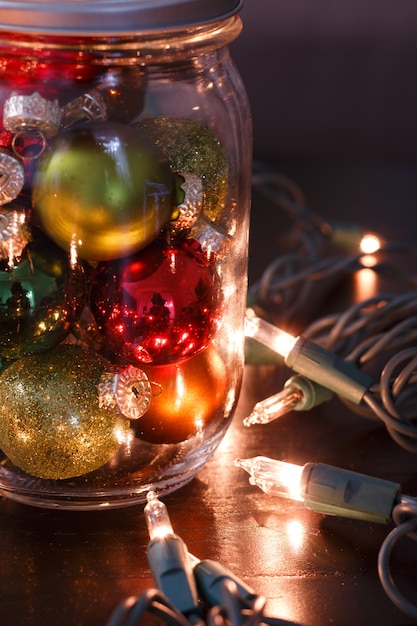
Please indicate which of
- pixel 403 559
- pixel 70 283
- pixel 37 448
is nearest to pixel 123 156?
pixel 70 283

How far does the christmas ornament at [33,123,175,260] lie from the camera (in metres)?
0.52

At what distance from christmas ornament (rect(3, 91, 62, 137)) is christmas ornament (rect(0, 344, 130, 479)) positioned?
0.45 ft

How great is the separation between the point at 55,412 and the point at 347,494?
0.19m

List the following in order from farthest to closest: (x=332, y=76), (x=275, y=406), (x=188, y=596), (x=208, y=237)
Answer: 1. (x=332, y=76)
2. (x=275, y=406)
3. (x=208, y=237)
4. (x=188, y=596)

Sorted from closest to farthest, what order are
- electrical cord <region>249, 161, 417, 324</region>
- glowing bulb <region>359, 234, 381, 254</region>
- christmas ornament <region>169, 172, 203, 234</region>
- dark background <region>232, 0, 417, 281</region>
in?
1. christmas ornament <region>169, 172, 203, 234</region>
2. electrical cord <region>249, 161, 417, 324</region>
3. glowing bulb <region>359, 234, 381, 254</region>
4. dark background <region>232, 0, 417, 281</region>

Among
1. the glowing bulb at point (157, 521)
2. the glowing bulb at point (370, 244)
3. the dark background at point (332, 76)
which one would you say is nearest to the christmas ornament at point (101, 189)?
the glowing bulb at point (157, 521)

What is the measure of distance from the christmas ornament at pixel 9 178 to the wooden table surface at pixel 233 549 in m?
0.21

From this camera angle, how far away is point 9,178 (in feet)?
1.73

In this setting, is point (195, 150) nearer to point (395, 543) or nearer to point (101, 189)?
point (101, 189)

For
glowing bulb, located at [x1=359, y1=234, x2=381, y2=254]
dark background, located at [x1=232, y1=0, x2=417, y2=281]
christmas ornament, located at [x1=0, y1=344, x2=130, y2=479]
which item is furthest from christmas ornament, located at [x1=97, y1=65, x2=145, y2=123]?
dark background, located at [x1=232, y1=0, x2=417, y2=281]

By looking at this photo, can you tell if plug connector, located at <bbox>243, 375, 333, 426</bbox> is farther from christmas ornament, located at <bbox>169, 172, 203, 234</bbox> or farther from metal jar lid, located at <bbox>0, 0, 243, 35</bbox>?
metal jar lid, located at <bbox>0, 0, 243, 35</bbox>

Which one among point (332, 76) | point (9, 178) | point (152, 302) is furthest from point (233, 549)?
point (332, 76)

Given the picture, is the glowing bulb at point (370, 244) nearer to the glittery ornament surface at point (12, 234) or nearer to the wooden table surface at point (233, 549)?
the wooden table surface at point (233, 549)

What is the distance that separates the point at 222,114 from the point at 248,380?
0.26 metres
